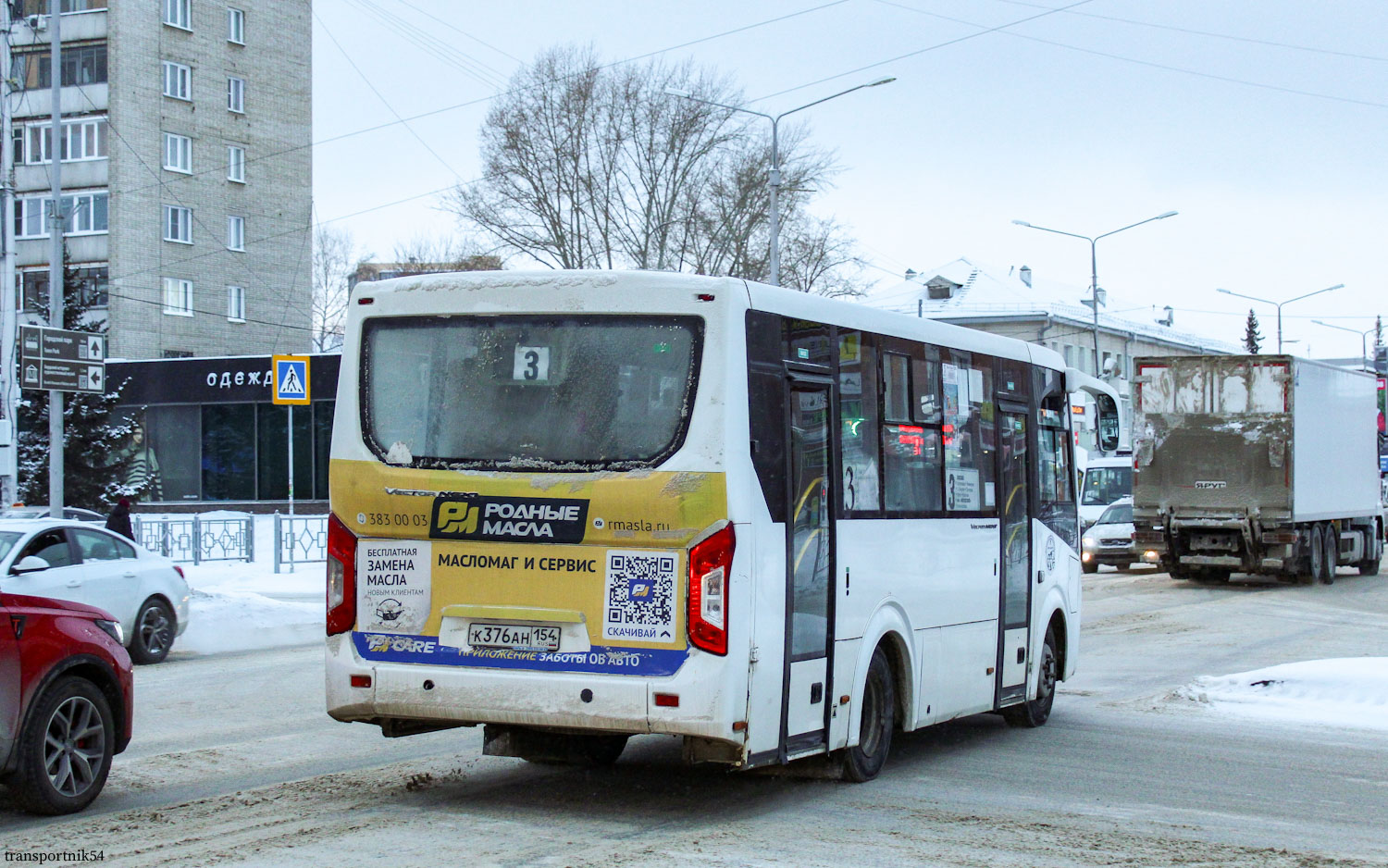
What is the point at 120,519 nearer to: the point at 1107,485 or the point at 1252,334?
the point at 1107,485

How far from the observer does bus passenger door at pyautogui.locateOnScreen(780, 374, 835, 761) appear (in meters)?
7.89

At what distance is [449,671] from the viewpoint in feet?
25.3

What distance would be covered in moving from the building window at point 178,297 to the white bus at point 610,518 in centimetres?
4938

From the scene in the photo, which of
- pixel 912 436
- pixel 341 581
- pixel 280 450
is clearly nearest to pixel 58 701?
pixel 341 581

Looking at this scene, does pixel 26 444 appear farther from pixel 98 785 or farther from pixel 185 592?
pixel 98 785

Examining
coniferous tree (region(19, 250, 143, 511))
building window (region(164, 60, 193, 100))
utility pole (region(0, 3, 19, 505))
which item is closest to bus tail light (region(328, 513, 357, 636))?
utility pole (region(0, 3, 19, 505))

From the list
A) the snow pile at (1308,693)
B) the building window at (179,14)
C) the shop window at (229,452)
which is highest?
the building window at (179,14)

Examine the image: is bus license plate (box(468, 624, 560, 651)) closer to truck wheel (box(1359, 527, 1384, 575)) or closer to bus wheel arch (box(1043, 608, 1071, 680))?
bus wheel arch (box(1043, 608, 1071, 680))

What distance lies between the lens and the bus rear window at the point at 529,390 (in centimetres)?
763

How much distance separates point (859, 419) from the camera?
880 cm

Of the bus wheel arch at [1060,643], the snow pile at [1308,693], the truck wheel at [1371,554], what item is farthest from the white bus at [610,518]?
the truck wheel at [1371,554]

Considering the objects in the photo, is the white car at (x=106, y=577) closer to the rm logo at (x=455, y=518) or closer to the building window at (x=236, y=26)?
the rm logo at (x=455, y=518)

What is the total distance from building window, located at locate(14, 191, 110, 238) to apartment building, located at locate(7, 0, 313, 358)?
0.23 ft

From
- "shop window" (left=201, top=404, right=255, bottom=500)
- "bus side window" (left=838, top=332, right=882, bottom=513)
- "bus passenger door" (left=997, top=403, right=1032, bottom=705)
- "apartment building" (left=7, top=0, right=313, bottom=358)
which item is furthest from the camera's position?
"apartment building" (left=7, top=0, right=313, bottom=358)
